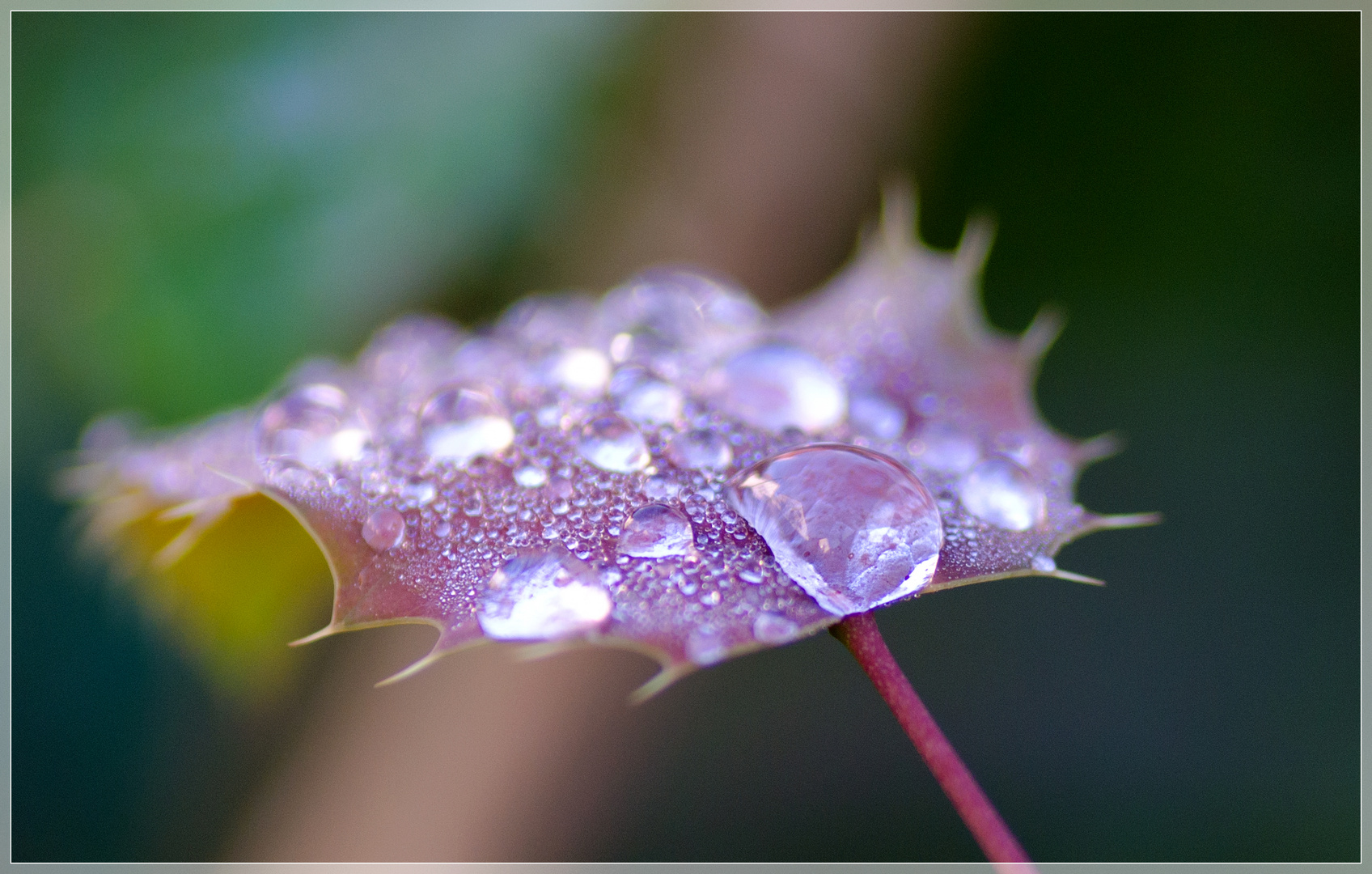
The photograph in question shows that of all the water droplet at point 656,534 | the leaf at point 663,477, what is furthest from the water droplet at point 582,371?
the water droplet at point 656,534

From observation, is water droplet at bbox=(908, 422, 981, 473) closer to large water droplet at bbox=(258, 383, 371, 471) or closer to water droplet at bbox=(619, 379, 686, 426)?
water droplet at bbox=(619, 379, 686, 426)

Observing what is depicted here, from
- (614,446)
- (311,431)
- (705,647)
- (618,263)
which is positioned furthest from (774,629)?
(618,263)

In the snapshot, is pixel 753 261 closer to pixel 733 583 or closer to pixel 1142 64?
pixel 1142 64

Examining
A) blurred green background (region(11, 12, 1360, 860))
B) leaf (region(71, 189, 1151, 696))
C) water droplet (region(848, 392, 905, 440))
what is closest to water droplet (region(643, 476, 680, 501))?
leaf (region(71, 189, 1151, 696))

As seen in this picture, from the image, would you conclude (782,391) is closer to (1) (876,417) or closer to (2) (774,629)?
(1) (876,417)

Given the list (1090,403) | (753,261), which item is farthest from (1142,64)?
(753,261)
